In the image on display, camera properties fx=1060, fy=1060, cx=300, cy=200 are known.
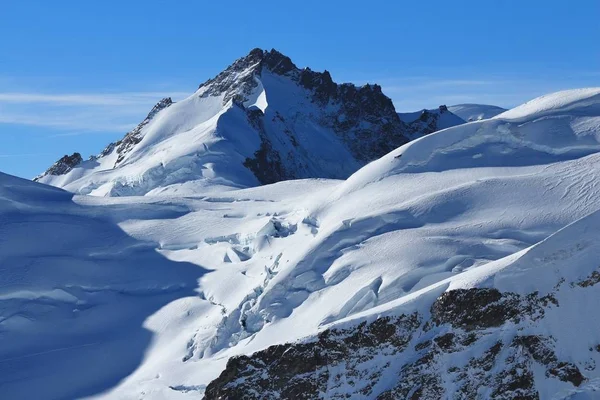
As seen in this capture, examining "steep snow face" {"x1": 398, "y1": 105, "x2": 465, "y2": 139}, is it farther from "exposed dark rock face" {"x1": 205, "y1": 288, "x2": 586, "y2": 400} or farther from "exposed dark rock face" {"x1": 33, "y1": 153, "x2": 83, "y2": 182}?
"exposed dark rock face" {"x1": 205, "y1": 288, "x2": 586, "y2": 400}

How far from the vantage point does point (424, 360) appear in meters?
43.4

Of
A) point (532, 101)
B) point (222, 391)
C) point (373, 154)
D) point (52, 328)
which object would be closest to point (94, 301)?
point (52, 328)

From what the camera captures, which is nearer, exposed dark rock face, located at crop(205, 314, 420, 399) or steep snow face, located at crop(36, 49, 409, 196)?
exposed dark rock face, located at crop(205, 314, 420, 399)

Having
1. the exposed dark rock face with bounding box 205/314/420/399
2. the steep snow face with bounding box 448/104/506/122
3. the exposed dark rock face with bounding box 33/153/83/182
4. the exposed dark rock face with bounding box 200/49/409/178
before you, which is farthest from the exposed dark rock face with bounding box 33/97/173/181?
the exposed dark rock face with bounding box 205/314/420/399

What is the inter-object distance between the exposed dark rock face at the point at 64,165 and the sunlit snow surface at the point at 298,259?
46.7m

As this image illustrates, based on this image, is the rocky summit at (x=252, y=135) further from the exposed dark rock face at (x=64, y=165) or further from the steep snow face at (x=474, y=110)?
the steep snow face at (x=474, y=110)

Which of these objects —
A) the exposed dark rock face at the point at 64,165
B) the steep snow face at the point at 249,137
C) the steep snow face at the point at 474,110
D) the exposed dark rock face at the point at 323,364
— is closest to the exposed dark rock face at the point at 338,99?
the steep snow face at the point at 249,137

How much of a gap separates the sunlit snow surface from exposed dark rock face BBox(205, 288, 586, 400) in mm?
848

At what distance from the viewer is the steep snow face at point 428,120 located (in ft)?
475

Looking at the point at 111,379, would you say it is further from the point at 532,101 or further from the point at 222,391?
the point at 532,101

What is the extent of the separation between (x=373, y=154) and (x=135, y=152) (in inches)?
1239

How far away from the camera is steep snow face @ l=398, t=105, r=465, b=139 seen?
14475cm

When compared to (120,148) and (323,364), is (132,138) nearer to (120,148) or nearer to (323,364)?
(120,148)

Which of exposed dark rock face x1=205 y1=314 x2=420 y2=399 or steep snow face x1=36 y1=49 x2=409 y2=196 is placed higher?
steep snow face x1=36 y1=49 x2=409 y2=196
